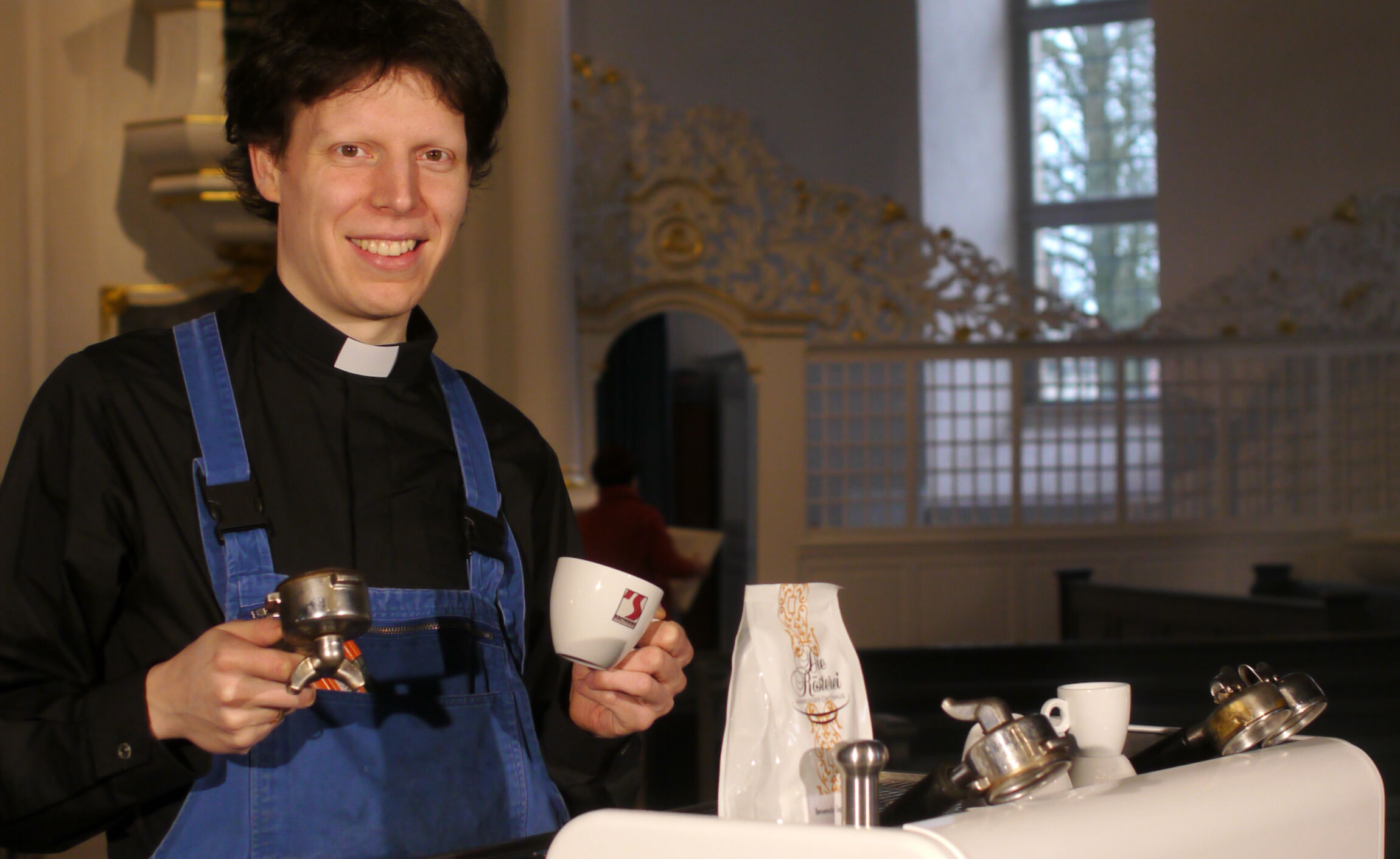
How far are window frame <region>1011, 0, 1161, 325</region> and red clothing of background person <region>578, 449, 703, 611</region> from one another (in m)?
6.24

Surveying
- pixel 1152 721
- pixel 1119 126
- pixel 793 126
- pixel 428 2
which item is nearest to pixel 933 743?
pixel 1152 721

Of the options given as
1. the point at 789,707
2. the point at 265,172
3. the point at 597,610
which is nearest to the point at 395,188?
the point at 265,172

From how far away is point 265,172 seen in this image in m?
1.15

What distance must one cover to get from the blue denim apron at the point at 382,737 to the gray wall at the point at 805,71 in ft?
27.1

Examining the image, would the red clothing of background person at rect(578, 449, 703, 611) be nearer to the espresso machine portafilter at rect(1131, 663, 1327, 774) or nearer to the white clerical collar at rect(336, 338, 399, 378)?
the white clerical collar at rect(336, 338, 399, 378)

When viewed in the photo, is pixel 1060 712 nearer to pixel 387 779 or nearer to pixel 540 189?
pixel 387 779

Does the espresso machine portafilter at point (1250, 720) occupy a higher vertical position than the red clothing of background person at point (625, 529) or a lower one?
higher

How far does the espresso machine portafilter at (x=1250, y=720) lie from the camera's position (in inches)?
32.9

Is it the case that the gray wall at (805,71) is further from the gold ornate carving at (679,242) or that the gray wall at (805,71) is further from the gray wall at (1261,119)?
the gold ornate carving at (679,242)

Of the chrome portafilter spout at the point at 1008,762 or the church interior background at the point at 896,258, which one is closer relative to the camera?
the chrome portafilter spout at the point at 1008,762

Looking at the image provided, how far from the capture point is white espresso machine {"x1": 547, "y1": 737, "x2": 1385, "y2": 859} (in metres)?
0.61

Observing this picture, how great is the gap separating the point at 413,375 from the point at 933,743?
228 centimetres

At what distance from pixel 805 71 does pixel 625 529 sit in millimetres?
5621

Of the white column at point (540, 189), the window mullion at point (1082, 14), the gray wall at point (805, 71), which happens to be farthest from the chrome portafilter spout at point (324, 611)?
the window mullion at point (1082, 14)
